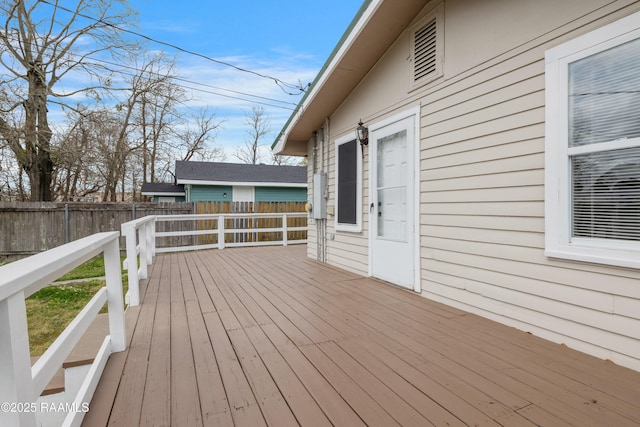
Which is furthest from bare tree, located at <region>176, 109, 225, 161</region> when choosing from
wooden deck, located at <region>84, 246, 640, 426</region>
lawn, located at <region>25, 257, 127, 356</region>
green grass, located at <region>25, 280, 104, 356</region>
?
wooden deck, located at <region>84, 246, 640, 426</region>

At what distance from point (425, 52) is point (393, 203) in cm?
172

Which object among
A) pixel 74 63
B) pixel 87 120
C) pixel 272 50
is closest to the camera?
pixel 74 63

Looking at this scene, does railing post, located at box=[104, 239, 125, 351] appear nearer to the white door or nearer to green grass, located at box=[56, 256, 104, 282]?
the white door

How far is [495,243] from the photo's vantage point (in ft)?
9.21

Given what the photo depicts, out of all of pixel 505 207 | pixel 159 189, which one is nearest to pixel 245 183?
pixel 159 189

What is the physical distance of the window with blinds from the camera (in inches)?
78.3

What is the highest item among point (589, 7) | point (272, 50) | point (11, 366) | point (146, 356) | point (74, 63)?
point (272, 50)

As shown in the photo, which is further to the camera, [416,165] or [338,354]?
[416,165]

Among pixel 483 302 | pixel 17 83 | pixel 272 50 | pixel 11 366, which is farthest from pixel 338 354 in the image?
pixel 272 50

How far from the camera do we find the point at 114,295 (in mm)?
2213

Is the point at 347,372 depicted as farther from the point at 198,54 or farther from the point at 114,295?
the point at 198,54

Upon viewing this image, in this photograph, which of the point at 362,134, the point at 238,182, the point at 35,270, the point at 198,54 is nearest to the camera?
the point at 35,270

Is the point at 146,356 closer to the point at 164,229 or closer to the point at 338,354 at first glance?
the point at 338,354

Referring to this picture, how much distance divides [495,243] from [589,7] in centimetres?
174
